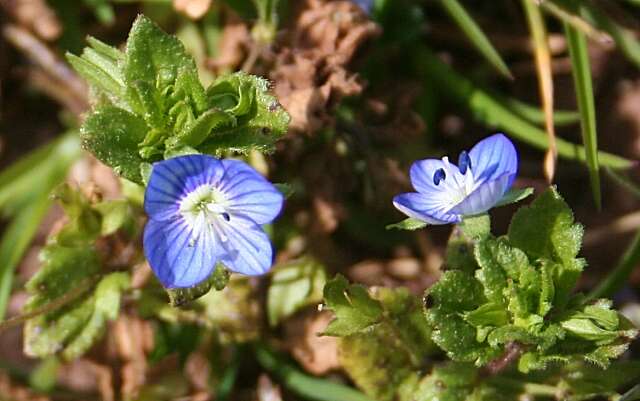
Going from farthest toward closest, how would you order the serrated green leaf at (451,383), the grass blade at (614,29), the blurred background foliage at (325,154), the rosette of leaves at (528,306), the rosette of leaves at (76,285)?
the grass blade at (614,29) < the blurred background foliage at (325,154) < the rosette of leaves at (76,285) < the serrated green leaf at (451,383) < the rosette of leaves at (528,306)

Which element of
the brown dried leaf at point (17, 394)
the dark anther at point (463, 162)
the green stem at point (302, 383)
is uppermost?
the dark anther at point (463, 162)

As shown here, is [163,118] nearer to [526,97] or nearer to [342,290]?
[342,290]

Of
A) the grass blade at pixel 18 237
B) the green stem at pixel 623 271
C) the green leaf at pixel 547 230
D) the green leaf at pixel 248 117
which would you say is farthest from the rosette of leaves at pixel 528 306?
the grass blade at pixel 18 237

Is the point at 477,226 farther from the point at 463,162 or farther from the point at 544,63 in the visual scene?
the point at 544,63

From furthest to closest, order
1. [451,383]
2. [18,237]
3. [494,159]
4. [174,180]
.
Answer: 1. [18,237]
2. [451,383]
3. [494,159]
4. [174,180]

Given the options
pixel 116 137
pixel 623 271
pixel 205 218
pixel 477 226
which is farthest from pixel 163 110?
pixel 623 271

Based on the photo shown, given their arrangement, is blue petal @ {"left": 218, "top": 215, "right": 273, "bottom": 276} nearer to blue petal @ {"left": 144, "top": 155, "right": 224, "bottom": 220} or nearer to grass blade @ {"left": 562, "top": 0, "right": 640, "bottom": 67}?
blue petal @ {"left": 144, "top": 155, "right": 224, "bottom": 220}

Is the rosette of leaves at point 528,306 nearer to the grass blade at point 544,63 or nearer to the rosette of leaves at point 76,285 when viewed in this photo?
the grass blade at point 544,63
